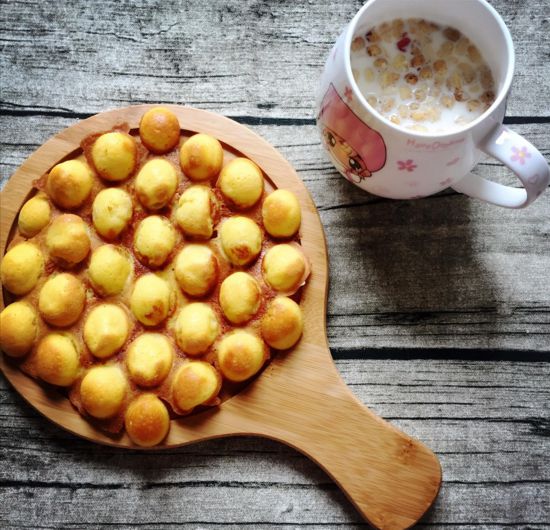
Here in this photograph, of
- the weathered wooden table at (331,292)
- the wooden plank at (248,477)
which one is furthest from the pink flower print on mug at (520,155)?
the wooden plank at (248,477)

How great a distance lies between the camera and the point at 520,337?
32.9 inches

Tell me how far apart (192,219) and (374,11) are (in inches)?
12.0

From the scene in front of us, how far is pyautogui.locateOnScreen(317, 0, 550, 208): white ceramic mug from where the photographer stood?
601 millimetres

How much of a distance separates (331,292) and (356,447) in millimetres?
202

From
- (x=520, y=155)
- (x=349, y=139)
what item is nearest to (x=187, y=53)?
(x=349, y=139)

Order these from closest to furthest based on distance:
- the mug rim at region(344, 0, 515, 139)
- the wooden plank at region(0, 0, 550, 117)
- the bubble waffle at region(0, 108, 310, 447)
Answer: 1. the mug rim at region(344, 0, 515, 139)
2. the bubble waffle at region(0, 108, 310, 447)
3. the wooden plank at region(0, 0, 550, 117)

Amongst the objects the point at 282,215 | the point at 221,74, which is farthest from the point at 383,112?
the point at 221,74

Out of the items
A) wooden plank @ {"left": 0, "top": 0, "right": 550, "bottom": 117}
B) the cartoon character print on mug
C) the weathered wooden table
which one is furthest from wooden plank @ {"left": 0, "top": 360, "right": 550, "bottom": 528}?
wooden plank @ {"left": 0, "top": 0, "right": 550, "bottom": 117}

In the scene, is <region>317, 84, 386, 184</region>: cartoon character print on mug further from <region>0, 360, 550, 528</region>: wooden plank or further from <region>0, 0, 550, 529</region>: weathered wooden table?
<region>0, 360, 550, 528</region>: wooden plank

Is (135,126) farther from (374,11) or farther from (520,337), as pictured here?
(520,337)

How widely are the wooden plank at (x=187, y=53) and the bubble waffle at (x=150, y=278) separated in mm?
131

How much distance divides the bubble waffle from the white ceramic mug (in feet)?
0.41

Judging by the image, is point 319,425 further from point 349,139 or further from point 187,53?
point 187,53

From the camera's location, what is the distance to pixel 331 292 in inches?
32.6
